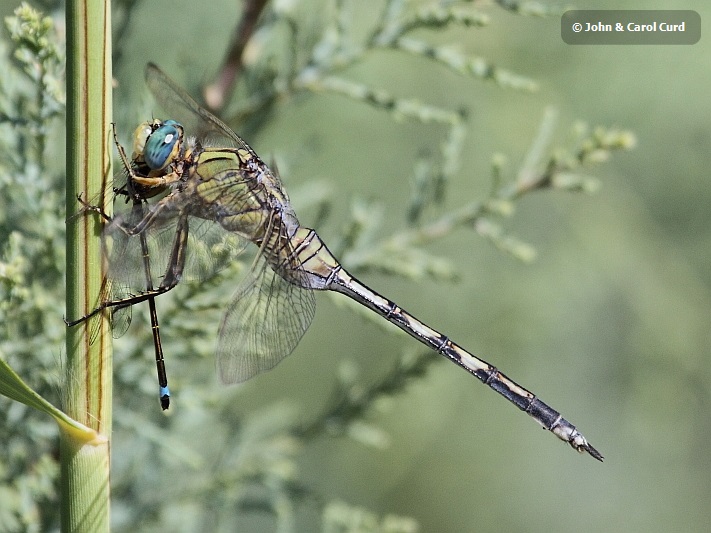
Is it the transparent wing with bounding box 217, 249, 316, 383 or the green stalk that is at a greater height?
the transparent wing with bounding box 217, 249, 316, 383

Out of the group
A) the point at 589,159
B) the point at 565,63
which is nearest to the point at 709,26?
the point at 565,63

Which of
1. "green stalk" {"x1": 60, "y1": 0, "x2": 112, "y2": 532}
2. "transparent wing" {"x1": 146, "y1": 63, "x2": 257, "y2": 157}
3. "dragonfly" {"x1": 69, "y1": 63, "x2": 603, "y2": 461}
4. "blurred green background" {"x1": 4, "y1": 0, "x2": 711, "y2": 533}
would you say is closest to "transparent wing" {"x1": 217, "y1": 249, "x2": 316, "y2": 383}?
"dragonfly" {"x1": 69, "y1": 63, "x2": 603, "y2": 461}

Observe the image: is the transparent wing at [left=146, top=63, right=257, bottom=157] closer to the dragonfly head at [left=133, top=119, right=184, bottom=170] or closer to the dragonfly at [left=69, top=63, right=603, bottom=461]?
the dragonfly at [left=69, top=63, right=603, bottom=461]

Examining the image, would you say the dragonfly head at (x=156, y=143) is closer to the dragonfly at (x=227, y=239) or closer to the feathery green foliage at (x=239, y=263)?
the dragonfly at (x=227, y=239)

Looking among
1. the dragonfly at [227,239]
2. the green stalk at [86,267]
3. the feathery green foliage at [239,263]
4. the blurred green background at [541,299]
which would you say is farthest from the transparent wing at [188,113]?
the blurred green background at [541,299]

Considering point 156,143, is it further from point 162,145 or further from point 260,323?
point 260,323

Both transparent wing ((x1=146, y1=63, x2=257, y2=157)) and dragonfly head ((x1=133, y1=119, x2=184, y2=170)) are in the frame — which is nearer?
dragonfly head ((x1=133, y1=119, x2=184, y2=170))

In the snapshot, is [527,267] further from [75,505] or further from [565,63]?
[75,505]
